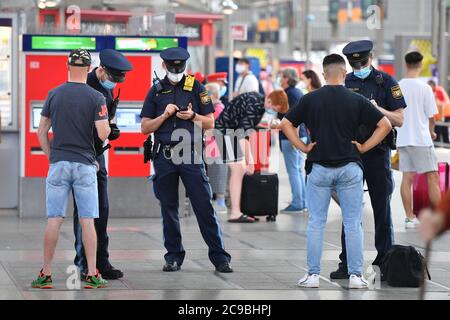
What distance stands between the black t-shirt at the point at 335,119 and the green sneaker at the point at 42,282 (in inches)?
88.5

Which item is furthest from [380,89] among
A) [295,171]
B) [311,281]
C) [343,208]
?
[295,171]

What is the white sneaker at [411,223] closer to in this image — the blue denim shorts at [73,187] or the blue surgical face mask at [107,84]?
the blue surgical face mask at [107,84]

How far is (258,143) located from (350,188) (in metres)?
5.77

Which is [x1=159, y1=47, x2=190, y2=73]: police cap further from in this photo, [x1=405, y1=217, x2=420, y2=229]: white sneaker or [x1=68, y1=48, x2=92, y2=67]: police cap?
[x1=405, y1=217, x2=420, y2=229]: white sneaker

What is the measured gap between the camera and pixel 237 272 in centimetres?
1059

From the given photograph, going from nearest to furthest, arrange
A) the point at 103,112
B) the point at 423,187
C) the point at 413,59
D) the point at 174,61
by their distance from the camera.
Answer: the point at 103,112 < the point at 174,61 < the point at 413,59 < the point at 423,187

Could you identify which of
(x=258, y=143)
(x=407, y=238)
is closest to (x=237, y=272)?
(x=407, y=238)

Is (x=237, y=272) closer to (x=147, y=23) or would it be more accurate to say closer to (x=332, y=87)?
(x=332, y=87)

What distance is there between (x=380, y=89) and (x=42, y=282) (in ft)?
10.8

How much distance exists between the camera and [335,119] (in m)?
9.48

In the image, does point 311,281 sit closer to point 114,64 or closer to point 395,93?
point 395,93

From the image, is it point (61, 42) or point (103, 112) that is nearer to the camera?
point (103, 112)
